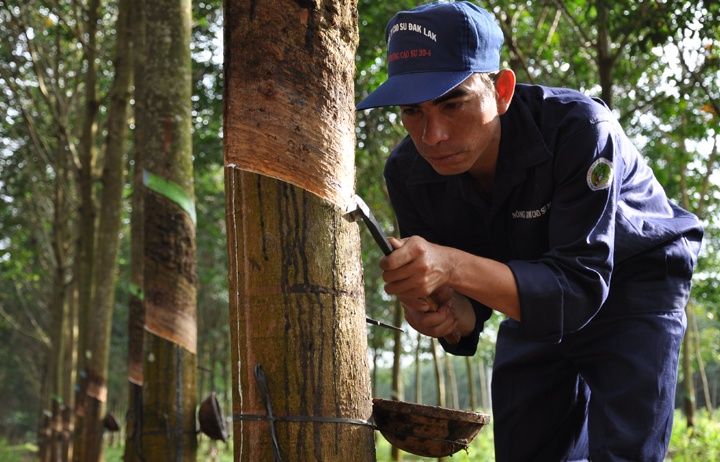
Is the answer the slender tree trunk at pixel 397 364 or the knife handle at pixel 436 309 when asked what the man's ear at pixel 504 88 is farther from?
the slender tree trunk at pixel 397 364

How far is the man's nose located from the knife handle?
459 mm

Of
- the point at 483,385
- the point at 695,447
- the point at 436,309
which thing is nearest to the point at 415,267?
the point at 436,309

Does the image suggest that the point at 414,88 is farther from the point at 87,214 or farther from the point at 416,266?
the point at 87,214

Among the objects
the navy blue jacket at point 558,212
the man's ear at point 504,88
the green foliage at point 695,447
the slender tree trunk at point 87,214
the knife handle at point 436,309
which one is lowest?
the green foliage at point 695,447

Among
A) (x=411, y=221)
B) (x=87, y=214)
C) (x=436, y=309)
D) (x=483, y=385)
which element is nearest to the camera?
(x=436, y=309)

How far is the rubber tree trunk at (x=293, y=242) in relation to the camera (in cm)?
204

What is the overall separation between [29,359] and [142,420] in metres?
30.6

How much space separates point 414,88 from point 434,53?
124 millimetres

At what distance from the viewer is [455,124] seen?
2314 millimetres

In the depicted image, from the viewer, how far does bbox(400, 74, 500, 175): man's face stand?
7.49 feet

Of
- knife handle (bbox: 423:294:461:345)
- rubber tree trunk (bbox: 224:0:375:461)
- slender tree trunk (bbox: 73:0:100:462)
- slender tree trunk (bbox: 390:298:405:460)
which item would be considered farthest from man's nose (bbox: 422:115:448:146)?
slender tree trunk (bbox: 73:0:100:462)

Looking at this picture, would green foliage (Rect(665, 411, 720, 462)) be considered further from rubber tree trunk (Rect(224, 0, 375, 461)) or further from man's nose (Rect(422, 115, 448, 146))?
rubber tree trunk (Rect(224, 0, 375, 461))

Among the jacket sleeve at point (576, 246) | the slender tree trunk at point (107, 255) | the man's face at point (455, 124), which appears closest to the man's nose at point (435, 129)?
the man's face at point (455, 124)

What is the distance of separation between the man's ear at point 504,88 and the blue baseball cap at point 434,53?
7 cm
